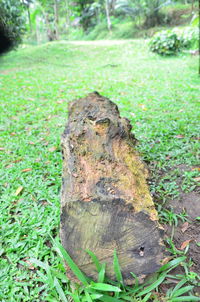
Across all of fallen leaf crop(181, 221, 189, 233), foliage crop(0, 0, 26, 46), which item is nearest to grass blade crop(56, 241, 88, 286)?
fallen leaf crop(181, 221, 189, 233)

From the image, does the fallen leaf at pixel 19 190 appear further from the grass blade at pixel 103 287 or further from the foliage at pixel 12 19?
the foliage at pixel 12 19

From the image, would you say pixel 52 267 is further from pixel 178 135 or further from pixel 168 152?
pixel 178 135

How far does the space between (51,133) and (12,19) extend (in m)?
4.98

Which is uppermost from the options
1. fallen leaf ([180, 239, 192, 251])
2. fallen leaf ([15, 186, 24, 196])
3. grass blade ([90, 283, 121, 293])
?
grass blade ([90, 283, 121, 293])

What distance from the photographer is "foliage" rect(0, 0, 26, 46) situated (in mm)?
5413

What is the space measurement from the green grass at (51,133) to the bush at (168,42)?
0.50m

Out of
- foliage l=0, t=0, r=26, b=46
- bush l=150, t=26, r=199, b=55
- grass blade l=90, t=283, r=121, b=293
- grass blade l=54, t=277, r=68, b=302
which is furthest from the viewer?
bush l=150, t=26, r=199, b=55

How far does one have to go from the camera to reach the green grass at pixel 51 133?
1567 mm

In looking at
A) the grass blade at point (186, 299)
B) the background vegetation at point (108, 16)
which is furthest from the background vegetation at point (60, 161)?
the background vegetation at point (108, 16)

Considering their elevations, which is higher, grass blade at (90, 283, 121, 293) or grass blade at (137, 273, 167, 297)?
grass blade at (90, 283, 121, 293)

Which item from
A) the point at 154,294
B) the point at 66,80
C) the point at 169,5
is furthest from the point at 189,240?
the point at 169,5

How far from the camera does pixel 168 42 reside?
26.2ft

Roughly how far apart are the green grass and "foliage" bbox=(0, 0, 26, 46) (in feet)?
3.44

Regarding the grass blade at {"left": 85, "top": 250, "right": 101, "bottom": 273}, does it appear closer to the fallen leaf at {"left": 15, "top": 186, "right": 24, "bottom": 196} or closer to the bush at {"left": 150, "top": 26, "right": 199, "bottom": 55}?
the fallen leaf at {"left": 15, "top": 186, "right": 24, "bottom": 196}
